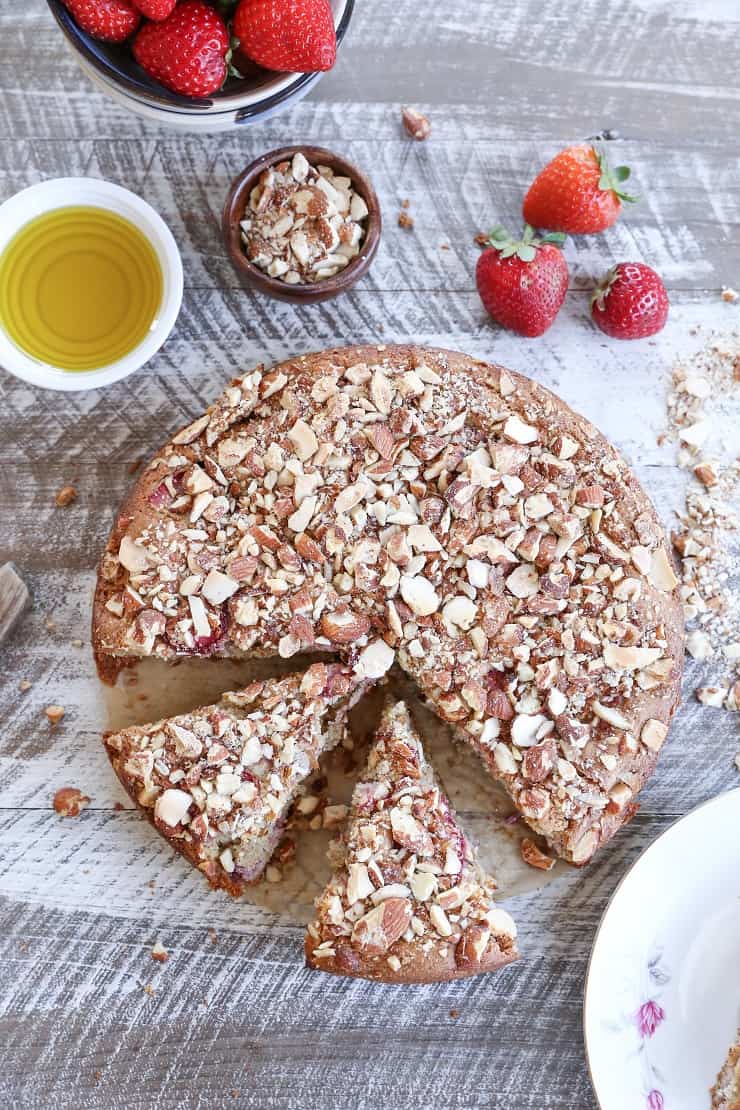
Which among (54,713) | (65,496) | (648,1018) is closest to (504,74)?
(65,496)

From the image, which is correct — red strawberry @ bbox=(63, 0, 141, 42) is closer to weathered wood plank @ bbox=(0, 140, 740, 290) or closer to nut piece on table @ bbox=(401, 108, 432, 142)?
weathered wood plank @ bbox=(0, 140, 740, 290)

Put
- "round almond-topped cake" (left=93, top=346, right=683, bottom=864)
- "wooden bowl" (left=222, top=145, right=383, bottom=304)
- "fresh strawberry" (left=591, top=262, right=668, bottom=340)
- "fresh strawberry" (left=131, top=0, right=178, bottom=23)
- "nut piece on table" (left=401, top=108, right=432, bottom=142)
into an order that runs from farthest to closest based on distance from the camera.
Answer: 1. "nut piece on table" (left=401, top=108, right=432, bottom=142)
2. "fresh strawberry" (left=591, top=262, right=668, bottom=340)
3. "wooden bowl" (left=222, top=145, right=383, bottom=304)
4. "round almond-topped cake" (left=93, top=346, right=683, bottom=864)
5. "fresh strawberry" (left=131, top=0, right=178, bottom=23)

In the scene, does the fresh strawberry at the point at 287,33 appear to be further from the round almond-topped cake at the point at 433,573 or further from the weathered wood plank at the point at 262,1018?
the weathered wood plank at the point at 262,1018

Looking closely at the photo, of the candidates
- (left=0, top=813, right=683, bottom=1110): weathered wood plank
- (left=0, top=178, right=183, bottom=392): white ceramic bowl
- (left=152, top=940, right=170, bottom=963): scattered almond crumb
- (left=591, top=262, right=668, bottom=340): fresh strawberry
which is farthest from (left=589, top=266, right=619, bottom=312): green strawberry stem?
(left=152, top=940, right=170, bottom=963): scattered almond crumb

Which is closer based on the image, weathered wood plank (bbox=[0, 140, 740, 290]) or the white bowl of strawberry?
the white bowl of strawberry

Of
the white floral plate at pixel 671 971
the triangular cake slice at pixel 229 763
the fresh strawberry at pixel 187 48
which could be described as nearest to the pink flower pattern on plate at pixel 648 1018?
the white floral plate at pixel 671 971

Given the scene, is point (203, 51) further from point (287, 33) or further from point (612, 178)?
point (612, 178)
